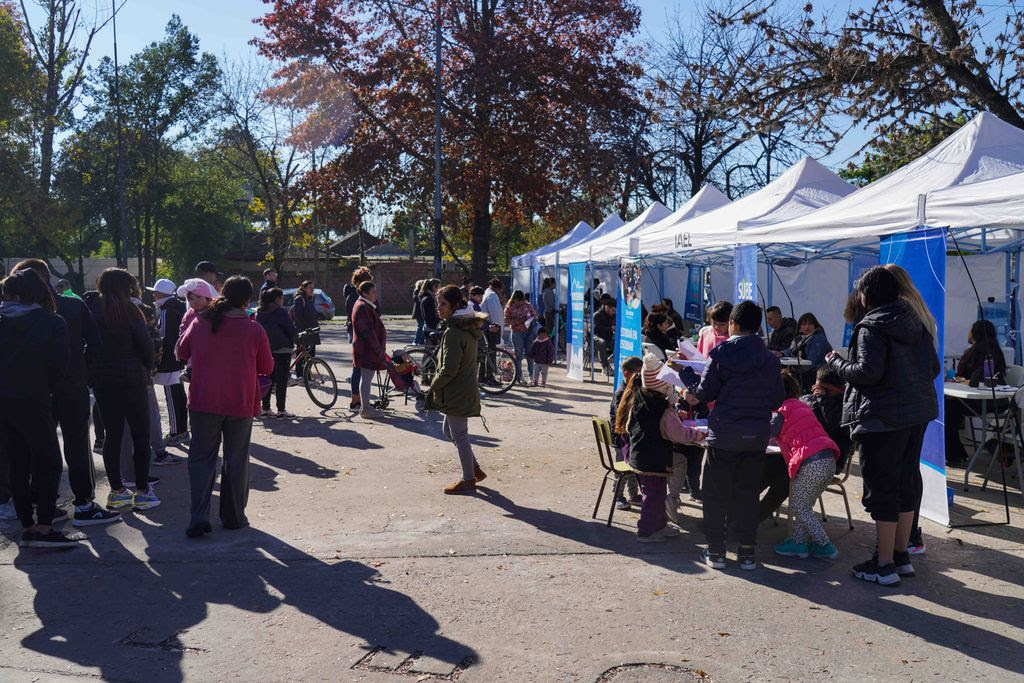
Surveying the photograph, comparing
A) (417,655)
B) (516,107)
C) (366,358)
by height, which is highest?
(516,107)

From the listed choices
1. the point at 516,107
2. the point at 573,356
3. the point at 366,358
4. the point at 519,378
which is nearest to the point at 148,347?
the point at 366,358

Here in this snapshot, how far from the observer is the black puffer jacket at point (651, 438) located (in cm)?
598

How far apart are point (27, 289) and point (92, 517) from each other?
1.74m

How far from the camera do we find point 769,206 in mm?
10414

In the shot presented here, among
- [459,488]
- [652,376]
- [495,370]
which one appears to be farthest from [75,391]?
[495,370]

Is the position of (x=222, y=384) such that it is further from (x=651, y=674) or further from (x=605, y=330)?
(x=605, y=330)

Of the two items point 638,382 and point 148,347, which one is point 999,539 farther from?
point 148,347

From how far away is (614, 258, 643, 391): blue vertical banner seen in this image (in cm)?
1126

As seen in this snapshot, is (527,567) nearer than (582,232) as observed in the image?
Yes

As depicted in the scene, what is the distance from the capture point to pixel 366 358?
11.3m

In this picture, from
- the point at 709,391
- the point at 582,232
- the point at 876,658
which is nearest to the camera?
the point at 876,658

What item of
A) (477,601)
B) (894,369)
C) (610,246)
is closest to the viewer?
(477,601)

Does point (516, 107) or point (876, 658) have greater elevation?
point (516, 107)

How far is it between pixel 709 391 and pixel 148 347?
162 inches
